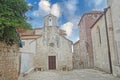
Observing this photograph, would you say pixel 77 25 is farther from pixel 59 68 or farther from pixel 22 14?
pixel 22 14

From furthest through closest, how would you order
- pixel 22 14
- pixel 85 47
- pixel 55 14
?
pixel 85 47, pixel 55 14, pixel 22 14

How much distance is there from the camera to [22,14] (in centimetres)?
739

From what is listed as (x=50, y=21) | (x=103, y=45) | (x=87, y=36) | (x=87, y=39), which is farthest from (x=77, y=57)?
(x=103, y=45)

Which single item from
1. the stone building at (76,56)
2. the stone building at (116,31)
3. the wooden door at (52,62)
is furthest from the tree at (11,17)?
the stone building at (76,56)

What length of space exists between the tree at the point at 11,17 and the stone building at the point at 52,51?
50.7 feet

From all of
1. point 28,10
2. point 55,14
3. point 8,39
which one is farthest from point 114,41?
point 55,14

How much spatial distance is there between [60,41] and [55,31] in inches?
70.0

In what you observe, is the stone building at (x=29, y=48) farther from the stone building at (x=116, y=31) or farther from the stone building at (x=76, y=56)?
the stone building at (x=116, y=31)

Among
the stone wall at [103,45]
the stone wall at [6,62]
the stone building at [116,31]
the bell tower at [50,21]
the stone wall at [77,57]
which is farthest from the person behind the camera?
the stone wall at [77,57]

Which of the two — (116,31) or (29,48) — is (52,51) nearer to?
(29,48)

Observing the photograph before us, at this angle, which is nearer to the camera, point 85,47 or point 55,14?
point 55,14

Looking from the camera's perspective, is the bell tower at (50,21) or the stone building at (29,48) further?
the bell tower at (50,21)

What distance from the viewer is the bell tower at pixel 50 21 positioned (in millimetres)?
23875

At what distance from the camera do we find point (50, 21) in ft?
79.0
